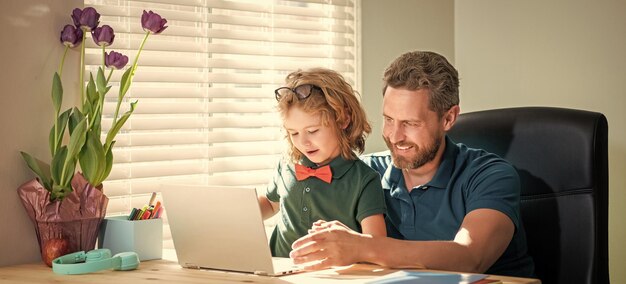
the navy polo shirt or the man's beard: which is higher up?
the man's beard

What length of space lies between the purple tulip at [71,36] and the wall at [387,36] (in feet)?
5.05

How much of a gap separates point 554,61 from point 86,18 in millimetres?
1898

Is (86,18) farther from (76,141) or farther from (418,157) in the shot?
(418,157)

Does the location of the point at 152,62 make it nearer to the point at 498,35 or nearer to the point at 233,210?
the point at 233,210

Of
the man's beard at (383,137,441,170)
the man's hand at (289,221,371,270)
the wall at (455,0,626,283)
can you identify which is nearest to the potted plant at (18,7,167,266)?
the man's hand at (289,221,371,270)

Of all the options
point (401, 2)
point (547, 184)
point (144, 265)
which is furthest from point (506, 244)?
point (401, 2)

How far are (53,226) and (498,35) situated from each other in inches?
82.4

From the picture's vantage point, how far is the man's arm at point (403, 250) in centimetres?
216

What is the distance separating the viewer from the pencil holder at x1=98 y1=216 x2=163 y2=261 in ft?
8.06

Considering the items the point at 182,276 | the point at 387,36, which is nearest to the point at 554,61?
the point at 387,36

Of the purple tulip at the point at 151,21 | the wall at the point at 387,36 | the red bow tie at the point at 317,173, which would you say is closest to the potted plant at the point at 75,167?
the purple tulip at the point at 151,21

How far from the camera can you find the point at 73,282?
2.13 m

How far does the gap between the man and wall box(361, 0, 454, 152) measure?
1018 mm

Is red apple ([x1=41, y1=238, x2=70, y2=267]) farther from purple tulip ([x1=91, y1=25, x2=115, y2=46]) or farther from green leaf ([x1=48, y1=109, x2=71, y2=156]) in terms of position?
purple tulip ([x1=91, y1=25, x2=115, y2=46])
